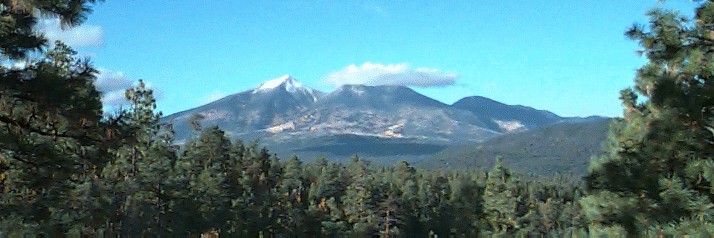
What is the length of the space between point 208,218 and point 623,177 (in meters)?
32.7

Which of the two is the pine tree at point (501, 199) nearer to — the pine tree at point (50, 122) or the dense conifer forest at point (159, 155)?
the dense conifer forest at point (159, 155)

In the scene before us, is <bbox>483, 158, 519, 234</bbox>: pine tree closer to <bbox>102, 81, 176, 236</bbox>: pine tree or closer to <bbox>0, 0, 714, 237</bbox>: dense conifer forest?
<bbox>0, 0, 714, 237</bbox>: dense conifer forest

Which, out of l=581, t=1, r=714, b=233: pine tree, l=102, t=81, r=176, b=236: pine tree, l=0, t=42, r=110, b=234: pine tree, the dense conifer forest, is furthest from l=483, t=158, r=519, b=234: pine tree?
l=0, t=42, r=110, b=234: pine tree

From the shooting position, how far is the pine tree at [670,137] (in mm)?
11102

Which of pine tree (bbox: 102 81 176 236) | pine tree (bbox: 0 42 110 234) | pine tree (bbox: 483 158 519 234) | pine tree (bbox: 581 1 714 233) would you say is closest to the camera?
pine tree (bbox: 0 42 110 234)

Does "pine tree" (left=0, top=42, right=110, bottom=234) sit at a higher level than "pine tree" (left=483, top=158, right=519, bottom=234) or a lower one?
higher

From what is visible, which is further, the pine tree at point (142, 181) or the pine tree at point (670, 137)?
the pine tree at point (142, 181)

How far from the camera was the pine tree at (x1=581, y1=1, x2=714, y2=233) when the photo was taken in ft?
36.4

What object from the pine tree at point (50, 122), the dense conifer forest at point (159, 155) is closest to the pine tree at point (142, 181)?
the dense conifer forest at point (159, 155)

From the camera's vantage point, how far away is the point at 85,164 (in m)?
10.6

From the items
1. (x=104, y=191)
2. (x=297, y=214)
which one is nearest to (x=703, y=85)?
(x=104, y=191)

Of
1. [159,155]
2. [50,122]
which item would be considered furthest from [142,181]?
[50,122]

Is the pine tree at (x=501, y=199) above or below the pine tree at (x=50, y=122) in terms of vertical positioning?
below

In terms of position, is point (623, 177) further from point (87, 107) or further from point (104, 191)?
point (104, 191)
